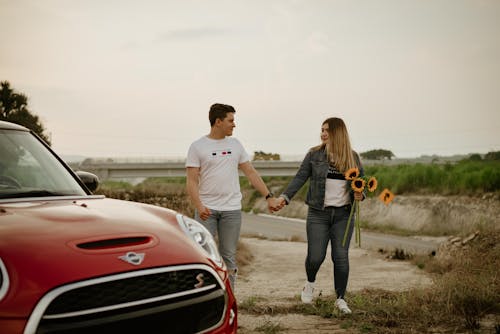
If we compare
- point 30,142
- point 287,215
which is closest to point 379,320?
point 30,142

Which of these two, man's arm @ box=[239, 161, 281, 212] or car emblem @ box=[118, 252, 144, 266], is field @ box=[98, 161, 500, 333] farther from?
car emblem @ box=[118, 252, 144, 266]

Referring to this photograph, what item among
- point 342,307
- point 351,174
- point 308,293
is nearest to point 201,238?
point 342,307

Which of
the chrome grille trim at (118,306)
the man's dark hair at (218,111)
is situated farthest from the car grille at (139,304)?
the man's dark hair at (218,111)

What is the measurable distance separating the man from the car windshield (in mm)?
1791

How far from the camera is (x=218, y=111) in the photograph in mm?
5605

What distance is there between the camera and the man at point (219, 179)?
18.3 feet

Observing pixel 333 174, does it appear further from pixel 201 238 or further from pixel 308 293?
pixel 201 238

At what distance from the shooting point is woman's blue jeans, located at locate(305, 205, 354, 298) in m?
5.77

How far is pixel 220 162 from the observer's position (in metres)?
5.60

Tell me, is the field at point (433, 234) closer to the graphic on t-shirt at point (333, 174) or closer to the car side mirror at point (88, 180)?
the graphic on t-shirt at point (333, 174)

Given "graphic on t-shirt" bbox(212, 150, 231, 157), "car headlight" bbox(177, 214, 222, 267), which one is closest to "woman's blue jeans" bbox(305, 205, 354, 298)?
"graphic on t-shirt" bbox(212, 150, 231, 157)

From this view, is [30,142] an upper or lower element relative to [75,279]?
upper

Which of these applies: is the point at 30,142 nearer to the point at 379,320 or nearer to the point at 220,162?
the point at 220,162

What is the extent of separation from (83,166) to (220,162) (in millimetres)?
58613
